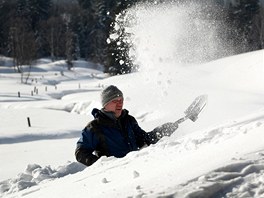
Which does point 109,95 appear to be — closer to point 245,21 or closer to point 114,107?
point 114,107

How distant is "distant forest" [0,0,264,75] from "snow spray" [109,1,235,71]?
155 inches

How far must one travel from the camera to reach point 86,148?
4.65 meters

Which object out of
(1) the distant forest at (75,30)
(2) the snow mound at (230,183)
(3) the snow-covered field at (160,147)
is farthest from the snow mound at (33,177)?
(1) the distant forest at (75,30)

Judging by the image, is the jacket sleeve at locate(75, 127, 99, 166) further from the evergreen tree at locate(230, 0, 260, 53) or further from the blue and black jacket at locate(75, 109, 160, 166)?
the evergreen tree at locate(230, 0, 260, 53)

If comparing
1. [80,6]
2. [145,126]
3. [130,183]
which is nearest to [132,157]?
[130,183]

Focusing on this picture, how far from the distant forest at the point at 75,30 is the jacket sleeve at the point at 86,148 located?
130 ft

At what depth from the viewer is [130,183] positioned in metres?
2.88

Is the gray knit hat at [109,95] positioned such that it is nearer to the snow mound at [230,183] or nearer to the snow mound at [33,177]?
the snow mound at [33,177]

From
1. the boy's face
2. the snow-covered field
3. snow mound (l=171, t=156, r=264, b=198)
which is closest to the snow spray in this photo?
the snow-covered field

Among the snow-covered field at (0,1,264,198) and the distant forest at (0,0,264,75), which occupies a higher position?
the distant forest at (0,0,264,75)

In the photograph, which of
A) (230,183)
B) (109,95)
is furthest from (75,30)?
(230,183)

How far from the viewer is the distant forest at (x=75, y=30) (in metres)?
57.6

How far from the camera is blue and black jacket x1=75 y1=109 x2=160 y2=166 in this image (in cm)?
462

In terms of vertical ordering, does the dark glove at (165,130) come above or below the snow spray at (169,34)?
below
